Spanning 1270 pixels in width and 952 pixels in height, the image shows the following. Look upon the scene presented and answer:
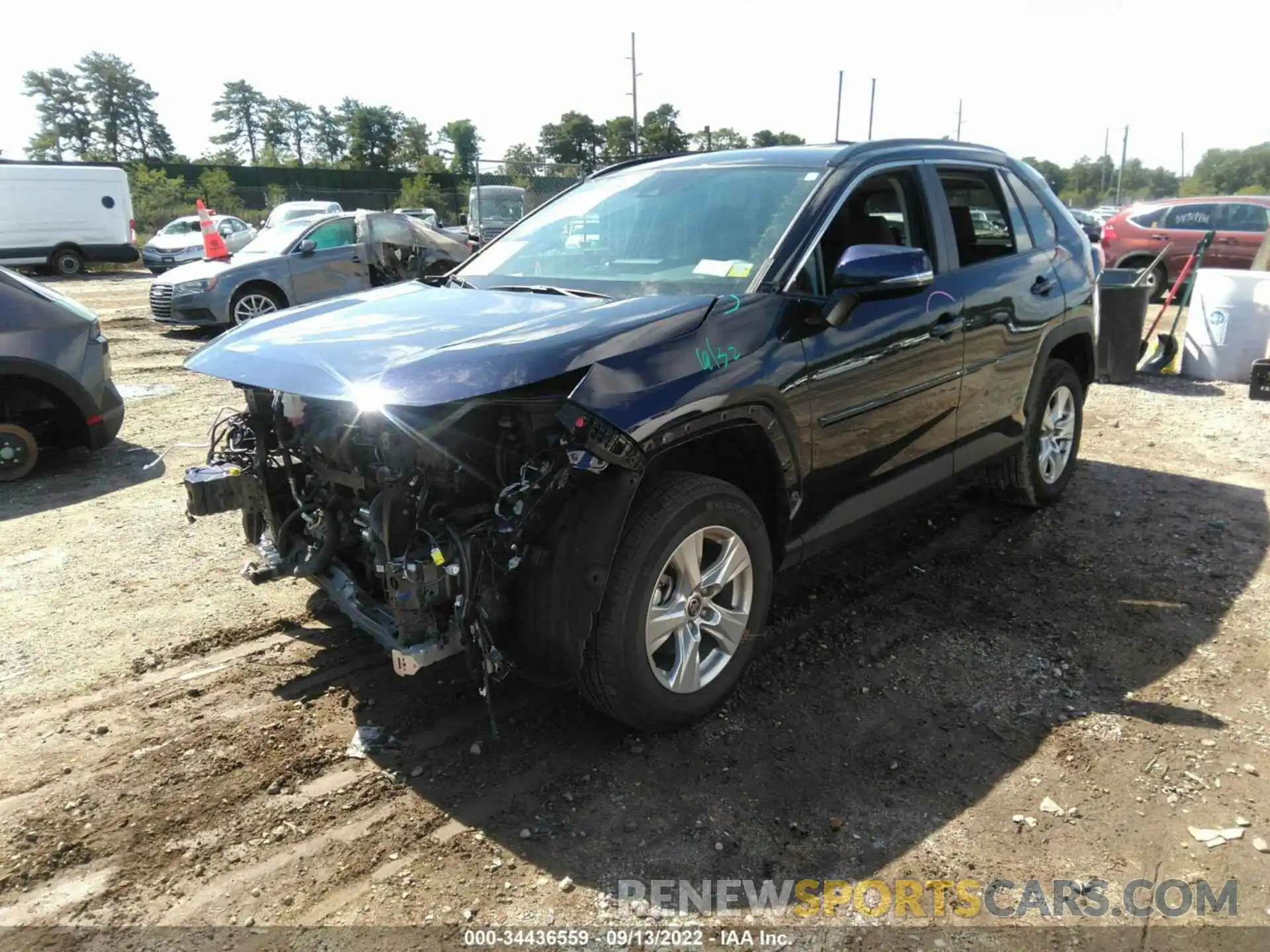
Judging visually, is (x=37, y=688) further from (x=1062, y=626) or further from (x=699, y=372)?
(x=1062, y=626)

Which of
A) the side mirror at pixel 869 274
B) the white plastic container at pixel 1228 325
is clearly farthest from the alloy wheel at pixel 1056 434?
the white plastic container at pixel 1228 325

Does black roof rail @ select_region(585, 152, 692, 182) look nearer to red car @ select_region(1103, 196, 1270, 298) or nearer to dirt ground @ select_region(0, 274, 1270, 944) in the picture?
dirt ground @ select_region(0, 274, 1270, 944)

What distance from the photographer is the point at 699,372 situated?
9.37ft

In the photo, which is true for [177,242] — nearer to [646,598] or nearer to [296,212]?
[296,212]

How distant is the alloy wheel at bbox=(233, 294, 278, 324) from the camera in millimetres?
11398

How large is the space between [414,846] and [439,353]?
146 cm

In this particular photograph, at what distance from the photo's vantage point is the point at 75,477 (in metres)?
6.10

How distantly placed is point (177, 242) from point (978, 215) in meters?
23.2

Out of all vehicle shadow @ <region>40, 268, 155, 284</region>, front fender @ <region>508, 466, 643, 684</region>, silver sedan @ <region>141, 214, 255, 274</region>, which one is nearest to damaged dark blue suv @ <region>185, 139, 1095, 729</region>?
front fender @ <region>508, 466, 643, 684</region>

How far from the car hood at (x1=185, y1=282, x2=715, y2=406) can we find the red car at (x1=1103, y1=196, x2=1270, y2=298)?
1391 cm

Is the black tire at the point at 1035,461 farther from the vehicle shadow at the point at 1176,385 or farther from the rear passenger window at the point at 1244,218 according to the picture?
the rear passenger window at the point at 1244,218

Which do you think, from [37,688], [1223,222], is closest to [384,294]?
[37,688]

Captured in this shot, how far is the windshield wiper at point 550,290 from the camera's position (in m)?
3.31

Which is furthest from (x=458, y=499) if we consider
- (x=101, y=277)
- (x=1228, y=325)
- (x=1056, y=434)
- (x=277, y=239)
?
(x=101, y=277)
